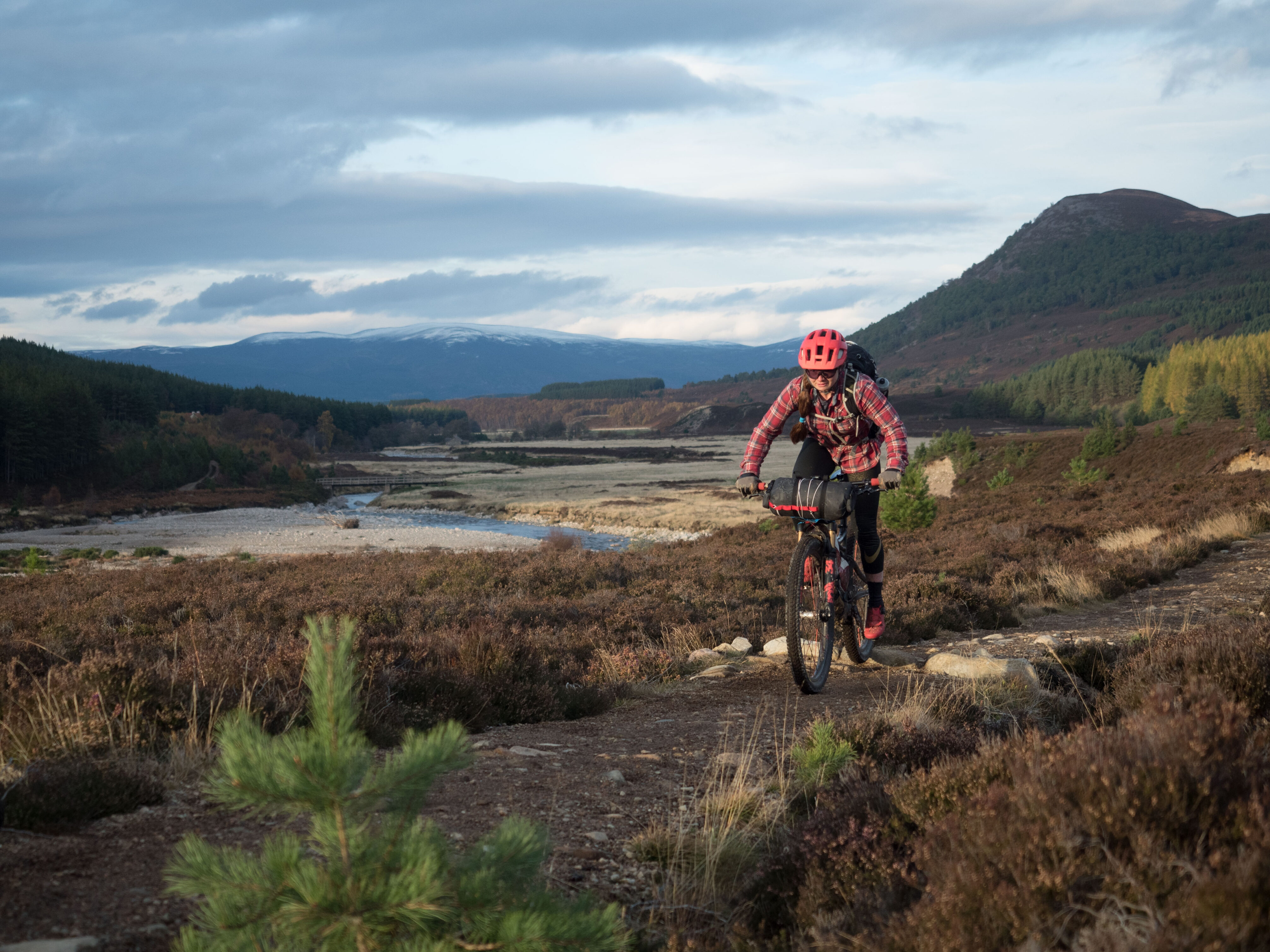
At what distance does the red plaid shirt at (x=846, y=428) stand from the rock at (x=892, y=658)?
2.13m

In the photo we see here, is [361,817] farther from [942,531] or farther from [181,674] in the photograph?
[942,531]

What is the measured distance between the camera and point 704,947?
2.81 m

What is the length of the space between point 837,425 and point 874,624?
2028 mm

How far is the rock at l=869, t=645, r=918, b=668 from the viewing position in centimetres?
785

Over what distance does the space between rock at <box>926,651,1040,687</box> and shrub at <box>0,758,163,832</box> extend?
5.62 meters

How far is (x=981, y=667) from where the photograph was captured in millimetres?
6777

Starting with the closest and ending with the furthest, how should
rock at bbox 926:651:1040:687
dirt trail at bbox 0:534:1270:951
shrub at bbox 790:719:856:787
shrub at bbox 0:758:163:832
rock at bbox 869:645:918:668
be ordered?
dirt trail at bbox 0:534:1270:951
shrub at bbox 0:758:163:832
shrub at bbox 790:719:856:787
rock at bbox 926:651:1040:687
rock at bbox 869:645:918:668

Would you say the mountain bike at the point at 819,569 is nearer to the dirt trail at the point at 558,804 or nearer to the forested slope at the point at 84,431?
the dirt trail at the point at 558,804

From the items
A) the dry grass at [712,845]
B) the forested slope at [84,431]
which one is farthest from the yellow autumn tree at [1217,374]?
the forested slope at [84,431]

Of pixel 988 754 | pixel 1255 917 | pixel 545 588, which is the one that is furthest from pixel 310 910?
pixel 545 588

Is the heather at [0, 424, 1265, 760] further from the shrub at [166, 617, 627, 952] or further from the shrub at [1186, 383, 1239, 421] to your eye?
the shrub at [1186, 383, 1239, 421]

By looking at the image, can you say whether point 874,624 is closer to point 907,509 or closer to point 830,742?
point 830,742

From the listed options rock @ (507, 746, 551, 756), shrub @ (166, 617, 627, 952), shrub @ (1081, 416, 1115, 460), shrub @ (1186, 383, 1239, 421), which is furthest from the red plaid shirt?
shrub @ (1186, 383, 1239, 421)

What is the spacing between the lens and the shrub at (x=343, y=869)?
71.5 inches
